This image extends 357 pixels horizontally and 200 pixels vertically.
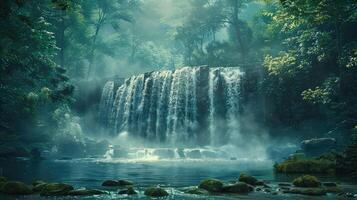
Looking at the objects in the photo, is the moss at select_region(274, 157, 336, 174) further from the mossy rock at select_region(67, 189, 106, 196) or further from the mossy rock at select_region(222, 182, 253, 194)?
the mossy rock at select_region(67, 189, 106, 196)

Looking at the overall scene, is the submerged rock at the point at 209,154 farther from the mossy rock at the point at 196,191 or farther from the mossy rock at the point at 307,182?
the mossy rock at the point at 196,191

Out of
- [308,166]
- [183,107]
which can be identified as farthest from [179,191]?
[183,107]

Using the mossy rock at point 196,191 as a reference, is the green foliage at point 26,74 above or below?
above

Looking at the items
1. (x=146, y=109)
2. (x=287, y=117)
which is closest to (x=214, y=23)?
(x=146, y=109)

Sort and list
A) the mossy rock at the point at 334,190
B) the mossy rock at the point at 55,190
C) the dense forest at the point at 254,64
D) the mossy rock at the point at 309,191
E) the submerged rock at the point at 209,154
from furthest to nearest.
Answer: the submerged rock at the point at 209,154 < the dense forest at the point at 254,64 < the mossy rock at the point at 334,190 < the mossy rock at the point at 55,190 < the mossy rock at the point at 309,191

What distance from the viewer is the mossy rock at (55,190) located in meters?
12.2

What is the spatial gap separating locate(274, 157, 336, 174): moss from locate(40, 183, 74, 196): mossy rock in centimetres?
1137

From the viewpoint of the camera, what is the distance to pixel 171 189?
46.1ft

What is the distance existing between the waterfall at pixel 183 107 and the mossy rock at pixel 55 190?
29.2 meters

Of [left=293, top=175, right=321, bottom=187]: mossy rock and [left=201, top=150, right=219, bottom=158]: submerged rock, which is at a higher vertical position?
[left=201, top=150, right=219, bottom=158]: submerged rock

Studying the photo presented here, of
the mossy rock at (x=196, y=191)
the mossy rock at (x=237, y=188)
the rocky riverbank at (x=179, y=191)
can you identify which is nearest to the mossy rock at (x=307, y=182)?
the rocky riverbank at (x=179, y=191)

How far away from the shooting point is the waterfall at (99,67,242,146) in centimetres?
4162

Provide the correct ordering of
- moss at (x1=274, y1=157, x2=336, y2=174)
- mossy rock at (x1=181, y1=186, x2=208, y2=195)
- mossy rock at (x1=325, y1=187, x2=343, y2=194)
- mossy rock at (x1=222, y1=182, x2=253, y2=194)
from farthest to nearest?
moss at (x1=274, y1=157, x2=336, y2=174) → mossy rock at (x1=222, y1=182, x2=253, y2=194) → mossy rock at (x1=181, y1=186, x2=208, y2=195) → mossy rock at (x1=325, y1=187, x2=343, y2=194)

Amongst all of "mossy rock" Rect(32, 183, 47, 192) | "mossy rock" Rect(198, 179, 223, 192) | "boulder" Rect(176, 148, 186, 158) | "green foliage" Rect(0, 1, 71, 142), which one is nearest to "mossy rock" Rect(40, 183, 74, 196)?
"mossy rock" Rect(32, 183, 47, 192)
